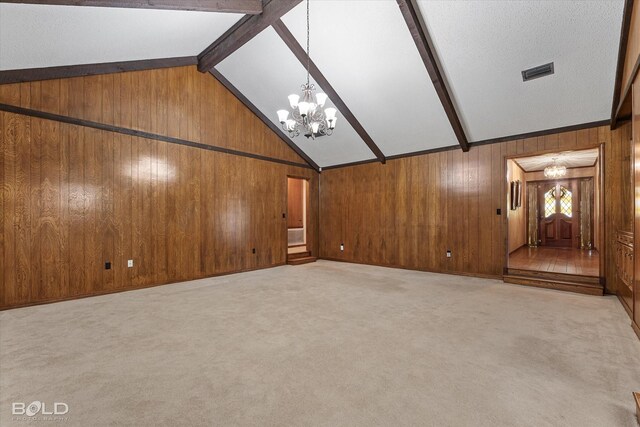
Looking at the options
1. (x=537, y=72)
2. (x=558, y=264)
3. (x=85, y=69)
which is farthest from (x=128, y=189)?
(x=558, y=264)

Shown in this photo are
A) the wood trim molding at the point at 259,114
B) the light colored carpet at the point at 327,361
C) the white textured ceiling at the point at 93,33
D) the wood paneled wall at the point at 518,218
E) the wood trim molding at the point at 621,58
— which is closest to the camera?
the light colored carpet at the point at 327,361

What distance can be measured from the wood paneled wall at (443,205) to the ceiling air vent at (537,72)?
1.28 metres

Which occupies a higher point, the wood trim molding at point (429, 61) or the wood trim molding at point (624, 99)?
the wood trim molding at point (429, 61)

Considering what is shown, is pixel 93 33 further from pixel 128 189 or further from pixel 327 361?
pixel 327 361

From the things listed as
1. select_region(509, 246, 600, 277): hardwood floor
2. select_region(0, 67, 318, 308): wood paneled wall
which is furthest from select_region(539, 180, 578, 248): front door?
select_region(0, 67, 318, 308): wood paneled wall

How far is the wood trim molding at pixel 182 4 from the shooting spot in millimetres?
2787

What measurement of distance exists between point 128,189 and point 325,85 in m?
3.63

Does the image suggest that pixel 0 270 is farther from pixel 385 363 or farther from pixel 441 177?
pixel 441 177

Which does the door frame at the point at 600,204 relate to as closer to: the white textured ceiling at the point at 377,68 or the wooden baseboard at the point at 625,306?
the wooden baseboard at the point at 625,306

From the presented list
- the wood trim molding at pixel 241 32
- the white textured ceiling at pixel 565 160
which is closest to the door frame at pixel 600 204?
the white textured ceiling at pixel 565 160

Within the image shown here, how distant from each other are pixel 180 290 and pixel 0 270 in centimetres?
202

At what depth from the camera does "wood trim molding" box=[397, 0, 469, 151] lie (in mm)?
3377

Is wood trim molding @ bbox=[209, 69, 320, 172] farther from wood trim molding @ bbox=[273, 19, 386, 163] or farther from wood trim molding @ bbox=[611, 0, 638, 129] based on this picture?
wood trim molding @ bbox=[611, 0, 638, 129]

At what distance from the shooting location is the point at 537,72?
12.3 feet
